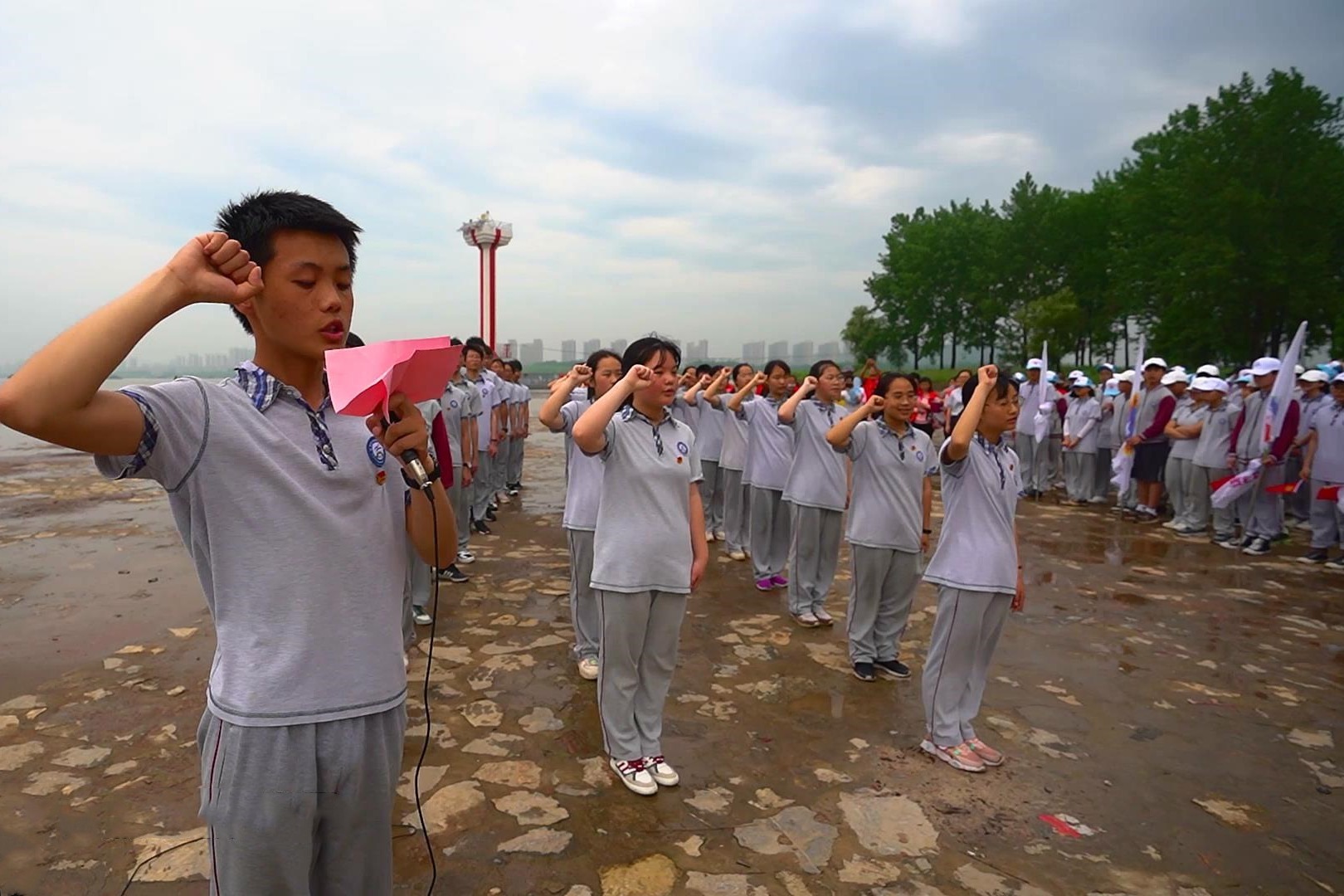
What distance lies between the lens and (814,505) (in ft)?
18.6

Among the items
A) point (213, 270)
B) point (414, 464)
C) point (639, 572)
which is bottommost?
point (639, 572)

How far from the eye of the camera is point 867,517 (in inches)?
183

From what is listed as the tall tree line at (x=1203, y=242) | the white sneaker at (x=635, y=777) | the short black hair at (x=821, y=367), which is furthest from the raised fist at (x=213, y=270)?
the tall tree line at (x=1203, y=242)

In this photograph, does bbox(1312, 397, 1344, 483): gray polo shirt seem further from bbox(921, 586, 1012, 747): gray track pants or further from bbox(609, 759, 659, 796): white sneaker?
bbox(609, 759, 659, 796): white sneaker

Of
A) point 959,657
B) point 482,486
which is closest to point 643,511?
point 959,657

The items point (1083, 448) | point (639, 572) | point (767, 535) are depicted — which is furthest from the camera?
point (1083, 448)

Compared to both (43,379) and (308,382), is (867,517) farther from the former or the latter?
(43,379)

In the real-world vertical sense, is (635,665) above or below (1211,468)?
below

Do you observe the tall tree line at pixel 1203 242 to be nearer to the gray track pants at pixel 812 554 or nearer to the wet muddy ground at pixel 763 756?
the wet muddy ground at pixel 763 756

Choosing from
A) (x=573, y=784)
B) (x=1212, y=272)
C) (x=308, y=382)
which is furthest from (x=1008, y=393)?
(x=1212, y=272)

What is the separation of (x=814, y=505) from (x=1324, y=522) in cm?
654

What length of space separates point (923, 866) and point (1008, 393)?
6.98 feet

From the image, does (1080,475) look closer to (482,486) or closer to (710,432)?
(710,432)

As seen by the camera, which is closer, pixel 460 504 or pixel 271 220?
pixel 271 220
